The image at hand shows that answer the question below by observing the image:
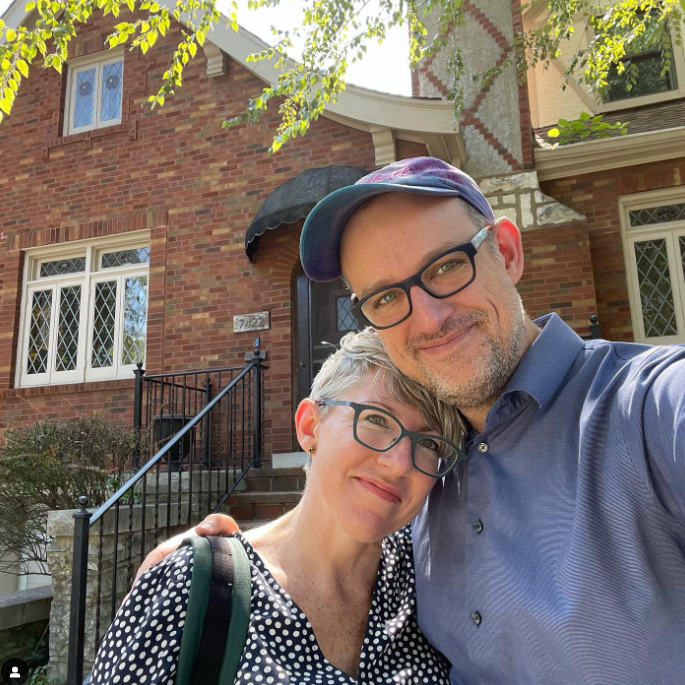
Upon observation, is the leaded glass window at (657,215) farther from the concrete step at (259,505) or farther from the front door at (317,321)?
the concrete step at (259,505)

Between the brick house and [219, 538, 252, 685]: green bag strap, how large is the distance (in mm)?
4953

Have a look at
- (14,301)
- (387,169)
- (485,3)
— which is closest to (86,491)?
(14,301)

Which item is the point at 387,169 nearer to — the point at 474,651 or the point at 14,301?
the point at 474,651

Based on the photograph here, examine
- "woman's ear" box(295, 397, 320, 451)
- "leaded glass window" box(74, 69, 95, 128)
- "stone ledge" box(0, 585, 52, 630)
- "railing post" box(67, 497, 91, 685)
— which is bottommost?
"stone ledge" box(0, 585, 52, 630)

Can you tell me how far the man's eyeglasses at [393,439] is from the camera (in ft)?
4.70

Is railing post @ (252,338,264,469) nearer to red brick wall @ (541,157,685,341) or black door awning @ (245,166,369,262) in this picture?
black door awning @ (245,166,369,262)

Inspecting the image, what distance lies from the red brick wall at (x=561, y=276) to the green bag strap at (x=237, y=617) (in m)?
5.07

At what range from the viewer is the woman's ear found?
1615 millimetres

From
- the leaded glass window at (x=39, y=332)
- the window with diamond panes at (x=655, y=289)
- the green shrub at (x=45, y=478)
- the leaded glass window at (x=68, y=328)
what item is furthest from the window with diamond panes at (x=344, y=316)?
the leaded glass window at (x=39, y=332)

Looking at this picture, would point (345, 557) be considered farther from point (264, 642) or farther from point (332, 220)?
point (332, 220)

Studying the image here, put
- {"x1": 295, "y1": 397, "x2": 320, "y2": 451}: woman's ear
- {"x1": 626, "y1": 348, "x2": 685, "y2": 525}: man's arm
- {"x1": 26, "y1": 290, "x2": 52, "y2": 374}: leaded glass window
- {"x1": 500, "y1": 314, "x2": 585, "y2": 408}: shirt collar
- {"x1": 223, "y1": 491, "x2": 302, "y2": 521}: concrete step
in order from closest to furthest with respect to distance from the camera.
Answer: {"x1": 626, "y1": 348, "x2": 685, "y2": 525}: man's arm < {"x1": 500, "y1": 314, "x2": 585, "y2": 408}: shirt collar < {"x1": 295, "y1": 397, "x2": 320, "y2": 451}: woman's ear < {"x1": 223, "y1": 491, "x2": 302, "y2": 521}: concrete step < {"x1": 26, "y1": 290, "x2": 52, "y2": 374}: leaded glass window

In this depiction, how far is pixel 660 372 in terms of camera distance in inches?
41.3

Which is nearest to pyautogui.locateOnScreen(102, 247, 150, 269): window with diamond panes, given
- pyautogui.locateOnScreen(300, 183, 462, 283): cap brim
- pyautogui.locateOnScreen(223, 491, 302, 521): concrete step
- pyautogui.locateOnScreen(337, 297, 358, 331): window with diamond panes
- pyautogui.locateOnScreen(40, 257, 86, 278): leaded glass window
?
pyautogui.locateOnScreen(40, 257, 86, 278): leaded glass window

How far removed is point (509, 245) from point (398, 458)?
23.1 inches
